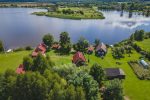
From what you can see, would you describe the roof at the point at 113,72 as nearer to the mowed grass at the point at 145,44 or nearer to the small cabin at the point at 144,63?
the small cabin at the point at 144,63

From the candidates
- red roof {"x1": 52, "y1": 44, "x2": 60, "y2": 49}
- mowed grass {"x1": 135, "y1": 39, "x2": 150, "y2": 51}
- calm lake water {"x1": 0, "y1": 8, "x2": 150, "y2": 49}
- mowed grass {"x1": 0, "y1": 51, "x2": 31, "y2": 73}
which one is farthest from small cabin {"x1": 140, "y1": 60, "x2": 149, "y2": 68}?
calm lake water {"x1": 0, "y1": 8, "x2": 150, "y2": 49}

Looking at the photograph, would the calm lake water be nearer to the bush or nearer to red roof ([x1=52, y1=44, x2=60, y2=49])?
red roof ([x1=52, y1=44, x2=60, y2=49])

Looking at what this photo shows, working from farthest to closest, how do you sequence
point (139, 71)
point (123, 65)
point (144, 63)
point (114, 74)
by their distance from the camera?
point (123, 65), point (144, 63), point (139, 71), point (114, 74)

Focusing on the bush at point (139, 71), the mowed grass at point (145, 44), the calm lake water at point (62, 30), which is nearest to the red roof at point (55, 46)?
the calm lake water at point (62, 30)

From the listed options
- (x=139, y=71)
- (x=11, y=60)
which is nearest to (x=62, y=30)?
(x=11, y=60)

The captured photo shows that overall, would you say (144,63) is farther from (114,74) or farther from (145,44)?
(145,44)

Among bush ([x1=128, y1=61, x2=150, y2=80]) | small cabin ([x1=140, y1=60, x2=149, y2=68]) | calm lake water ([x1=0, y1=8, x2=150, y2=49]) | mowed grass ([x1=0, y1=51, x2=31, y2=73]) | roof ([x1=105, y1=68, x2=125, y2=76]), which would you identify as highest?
roof ([x1=105, y1=68, x2=125, y2=76])

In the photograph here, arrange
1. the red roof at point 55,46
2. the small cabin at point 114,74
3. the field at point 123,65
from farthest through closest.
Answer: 1. the red roof at point 55,46
2. the small cabin at point 114,74
3. the field at point 123,65

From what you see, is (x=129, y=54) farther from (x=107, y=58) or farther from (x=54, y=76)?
(x=54, y=76)

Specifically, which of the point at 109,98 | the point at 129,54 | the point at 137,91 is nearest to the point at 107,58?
the point at 129,54
